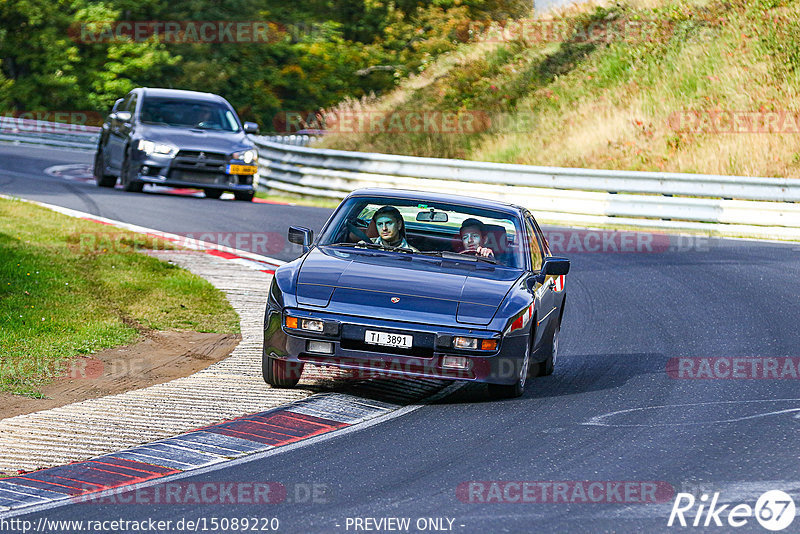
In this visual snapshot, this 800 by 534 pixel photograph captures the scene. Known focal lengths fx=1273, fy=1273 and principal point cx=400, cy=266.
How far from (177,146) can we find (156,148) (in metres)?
0.37

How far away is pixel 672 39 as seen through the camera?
111 ft

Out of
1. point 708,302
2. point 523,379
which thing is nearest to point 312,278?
point 523,379

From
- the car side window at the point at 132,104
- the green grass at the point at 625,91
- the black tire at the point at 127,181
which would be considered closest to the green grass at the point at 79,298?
the black tire at the point at 127,181

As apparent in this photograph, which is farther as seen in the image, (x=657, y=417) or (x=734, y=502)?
(x=657, y=417)

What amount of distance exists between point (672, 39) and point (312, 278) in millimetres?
27048

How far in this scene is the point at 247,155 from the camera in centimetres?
2316

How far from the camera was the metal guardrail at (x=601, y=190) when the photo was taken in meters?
20.9

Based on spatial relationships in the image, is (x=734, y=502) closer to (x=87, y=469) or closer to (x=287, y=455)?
(x=287, y=455)

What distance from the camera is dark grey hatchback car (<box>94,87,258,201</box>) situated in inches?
886

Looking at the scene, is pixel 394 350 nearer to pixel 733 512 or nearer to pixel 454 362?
pixel 454 362

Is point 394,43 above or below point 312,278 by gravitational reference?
above
